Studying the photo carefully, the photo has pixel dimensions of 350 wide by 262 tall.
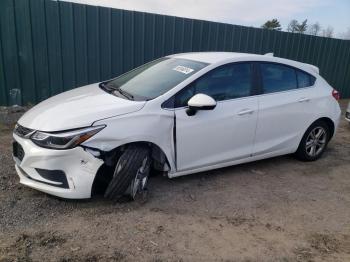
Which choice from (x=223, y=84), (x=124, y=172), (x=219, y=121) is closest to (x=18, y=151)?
(x=124, y=172)

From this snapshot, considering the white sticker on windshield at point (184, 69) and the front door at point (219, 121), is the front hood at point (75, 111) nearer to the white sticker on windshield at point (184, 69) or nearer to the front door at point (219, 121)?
the front door at point (219, 121)

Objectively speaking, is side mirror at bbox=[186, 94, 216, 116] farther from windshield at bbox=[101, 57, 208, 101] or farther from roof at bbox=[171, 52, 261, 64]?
roof at bbox=[171, 52, 261, 64]

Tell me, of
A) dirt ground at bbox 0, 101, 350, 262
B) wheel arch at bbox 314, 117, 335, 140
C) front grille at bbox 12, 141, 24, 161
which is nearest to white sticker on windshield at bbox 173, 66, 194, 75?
dirt ground at bbox 0, 101, 350, 262

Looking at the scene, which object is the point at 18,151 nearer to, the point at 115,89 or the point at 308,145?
the point at 115,89

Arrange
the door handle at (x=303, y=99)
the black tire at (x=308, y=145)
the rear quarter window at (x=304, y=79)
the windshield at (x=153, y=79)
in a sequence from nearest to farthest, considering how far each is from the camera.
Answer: the windshield at (x=153, y=79) < the door handle at (x=303, y=99) < the rear quarter window at (x=304, y=79) < the black tire at (x=308, y=145)

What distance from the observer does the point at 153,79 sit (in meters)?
4.34

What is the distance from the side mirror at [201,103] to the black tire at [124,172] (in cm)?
78

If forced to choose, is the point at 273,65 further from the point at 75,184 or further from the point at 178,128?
the point at 75,184

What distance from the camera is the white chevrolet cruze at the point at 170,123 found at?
338cm

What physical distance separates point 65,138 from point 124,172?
0.66 meters

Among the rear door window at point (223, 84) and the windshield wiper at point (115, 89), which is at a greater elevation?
the rear door window at point (223, 84)

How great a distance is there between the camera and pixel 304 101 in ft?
16.2

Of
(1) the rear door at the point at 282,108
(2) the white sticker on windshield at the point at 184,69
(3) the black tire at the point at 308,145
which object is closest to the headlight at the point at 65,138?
(2) the white sticker on windshield at the point at 184,69

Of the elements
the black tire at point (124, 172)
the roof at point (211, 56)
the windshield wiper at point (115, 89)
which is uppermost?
the roof at point (211, 56)
